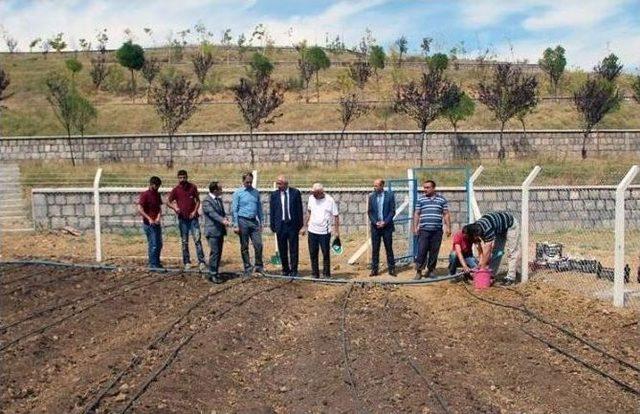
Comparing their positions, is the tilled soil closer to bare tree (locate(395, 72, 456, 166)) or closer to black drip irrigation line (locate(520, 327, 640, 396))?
black drip irrigation line (locate(520, 327, 640, 396))

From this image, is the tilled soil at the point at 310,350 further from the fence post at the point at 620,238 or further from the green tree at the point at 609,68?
the green tree at the point at 609,68

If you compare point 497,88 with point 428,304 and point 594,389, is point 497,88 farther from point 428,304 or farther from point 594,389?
point 594,389

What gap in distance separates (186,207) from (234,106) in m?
28.0

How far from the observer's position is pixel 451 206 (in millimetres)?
17734

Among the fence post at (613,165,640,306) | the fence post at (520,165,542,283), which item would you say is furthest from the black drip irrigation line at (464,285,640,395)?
the fence post at (520,165,542,283)

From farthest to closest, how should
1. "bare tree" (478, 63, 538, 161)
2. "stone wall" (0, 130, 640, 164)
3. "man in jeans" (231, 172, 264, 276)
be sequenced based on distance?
"bare tree" (478, 63, 538, 161), "stone wall" (0, 130, 640, 164), "man in jeans" (231, 172, 264, 276)

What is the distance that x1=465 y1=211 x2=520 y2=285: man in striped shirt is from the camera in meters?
10.5

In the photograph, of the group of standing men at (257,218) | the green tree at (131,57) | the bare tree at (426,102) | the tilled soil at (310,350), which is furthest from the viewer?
the green tree at (131,57)

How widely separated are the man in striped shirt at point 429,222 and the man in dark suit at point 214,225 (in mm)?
2891

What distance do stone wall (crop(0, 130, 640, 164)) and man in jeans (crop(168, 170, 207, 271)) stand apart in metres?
17.3

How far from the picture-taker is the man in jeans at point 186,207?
40.0 feet

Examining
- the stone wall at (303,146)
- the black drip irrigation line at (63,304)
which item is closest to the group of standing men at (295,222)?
the black drip irrigation line at (63,304)

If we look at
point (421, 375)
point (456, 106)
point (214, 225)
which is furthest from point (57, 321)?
point (456, 106)

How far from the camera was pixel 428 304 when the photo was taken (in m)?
10.0
